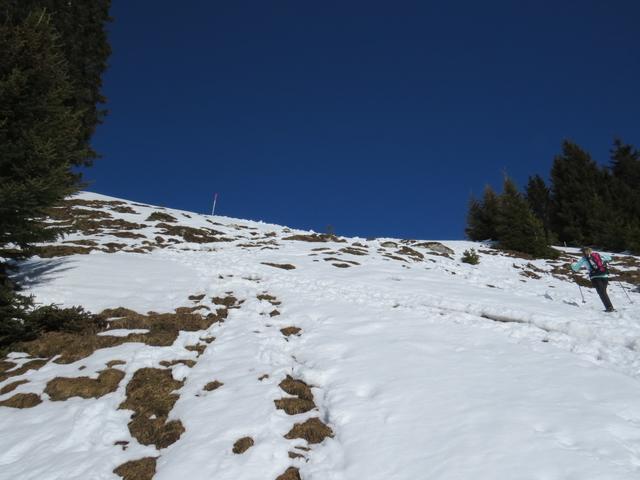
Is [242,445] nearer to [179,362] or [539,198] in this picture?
[179,362]

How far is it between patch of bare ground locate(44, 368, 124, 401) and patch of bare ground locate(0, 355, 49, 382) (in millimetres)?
978

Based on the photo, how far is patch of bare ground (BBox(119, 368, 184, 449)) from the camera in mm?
5512

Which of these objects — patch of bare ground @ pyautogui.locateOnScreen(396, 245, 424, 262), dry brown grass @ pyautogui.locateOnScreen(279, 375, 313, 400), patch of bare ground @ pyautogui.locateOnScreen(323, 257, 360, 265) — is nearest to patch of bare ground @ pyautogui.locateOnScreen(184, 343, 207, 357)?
dry brown grass @ pyautogui.locateOnScreen(279, 375, 313, 400)

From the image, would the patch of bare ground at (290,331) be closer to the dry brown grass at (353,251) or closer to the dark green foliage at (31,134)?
the dark green foliage at (31,134)

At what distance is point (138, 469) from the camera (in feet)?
15.8

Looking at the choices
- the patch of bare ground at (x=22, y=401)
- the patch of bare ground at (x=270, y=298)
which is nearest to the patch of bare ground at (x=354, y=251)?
the patch of bare ground at (x=270, y=298)

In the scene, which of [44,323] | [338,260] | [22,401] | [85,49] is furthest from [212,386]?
[85,49]

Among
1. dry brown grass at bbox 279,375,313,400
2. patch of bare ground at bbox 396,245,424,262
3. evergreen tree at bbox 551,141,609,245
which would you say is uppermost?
evergreen tree at bbox 551,141,609,245

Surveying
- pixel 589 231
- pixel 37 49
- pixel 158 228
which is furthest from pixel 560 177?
pixel 37 49

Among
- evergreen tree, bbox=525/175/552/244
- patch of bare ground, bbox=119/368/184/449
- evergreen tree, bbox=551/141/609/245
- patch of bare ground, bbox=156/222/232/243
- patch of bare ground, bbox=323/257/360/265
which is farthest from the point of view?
evergreen tree, bbox=525/175/552/244

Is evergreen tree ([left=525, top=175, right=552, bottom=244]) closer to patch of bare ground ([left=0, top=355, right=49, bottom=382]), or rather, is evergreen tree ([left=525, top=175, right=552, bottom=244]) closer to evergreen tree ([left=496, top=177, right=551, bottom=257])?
evergreen tree ([left=496, top=177, right=551, bottom=257])

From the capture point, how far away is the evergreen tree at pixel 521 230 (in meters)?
29.2

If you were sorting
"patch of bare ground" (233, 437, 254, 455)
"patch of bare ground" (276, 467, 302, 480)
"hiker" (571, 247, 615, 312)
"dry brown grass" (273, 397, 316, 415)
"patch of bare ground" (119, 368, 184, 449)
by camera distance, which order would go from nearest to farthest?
1. "patch of bare ground" (276, 467, 302, 480)
2. "patch of bare ground" (233, 437, 254, 455)
3. "patch of bare ground" (119, 368, 184, 449)
4. "dry brown grass" (273, 397, 316, 415)
5. "hiker" (571, 247, 615, 312)

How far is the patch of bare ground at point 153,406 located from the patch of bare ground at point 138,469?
32 cm
